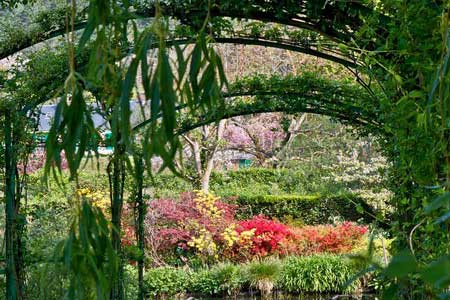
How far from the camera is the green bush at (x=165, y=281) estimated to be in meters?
10.5

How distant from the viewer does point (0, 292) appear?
A: 5430 mm

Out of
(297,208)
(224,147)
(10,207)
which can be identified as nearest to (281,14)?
(10,207)

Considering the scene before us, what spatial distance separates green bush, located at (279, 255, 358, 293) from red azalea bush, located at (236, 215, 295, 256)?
1167 mm

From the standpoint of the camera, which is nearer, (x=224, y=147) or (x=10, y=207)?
(x=10, y=207)

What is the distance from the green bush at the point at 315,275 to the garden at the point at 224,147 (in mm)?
19

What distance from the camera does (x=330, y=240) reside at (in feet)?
39.2

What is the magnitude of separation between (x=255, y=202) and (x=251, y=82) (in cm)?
784

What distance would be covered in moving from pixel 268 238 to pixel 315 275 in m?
1.42

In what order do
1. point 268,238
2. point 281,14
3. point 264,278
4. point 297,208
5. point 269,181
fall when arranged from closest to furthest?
point 281,14 → point 264,278 → point 268,238 → point 297,208 → point 269,181

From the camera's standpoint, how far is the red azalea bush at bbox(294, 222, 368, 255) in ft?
39.2

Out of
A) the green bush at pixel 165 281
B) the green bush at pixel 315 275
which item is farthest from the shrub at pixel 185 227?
the green bush at pixel 315 275

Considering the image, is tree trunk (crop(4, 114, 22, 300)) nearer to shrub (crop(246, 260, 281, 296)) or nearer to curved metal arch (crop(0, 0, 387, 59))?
curved metal arch (crop(0, 0, 387, 59))

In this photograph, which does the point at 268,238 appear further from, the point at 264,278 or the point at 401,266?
the point at 401,266

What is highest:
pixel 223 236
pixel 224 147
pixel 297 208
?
pixel 224 147
